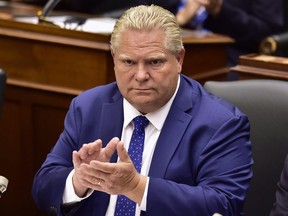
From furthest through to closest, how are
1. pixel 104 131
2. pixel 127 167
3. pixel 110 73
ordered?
pixel 110 73
pixel 104 131
pixel 127 167

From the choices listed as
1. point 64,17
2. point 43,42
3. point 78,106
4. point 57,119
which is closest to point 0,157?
point 57,119

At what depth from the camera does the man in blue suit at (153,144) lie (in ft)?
5.53

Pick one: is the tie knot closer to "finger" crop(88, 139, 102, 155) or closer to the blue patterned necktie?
the blue patterned necktie

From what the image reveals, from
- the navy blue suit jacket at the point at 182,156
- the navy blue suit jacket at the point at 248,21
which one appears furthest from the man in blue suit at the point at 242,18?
the navy blue suit jacket at the point at 182,156

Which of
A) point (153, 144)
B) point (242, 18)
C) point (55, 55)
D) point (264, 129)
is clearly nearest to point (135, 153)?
point (153, 144)

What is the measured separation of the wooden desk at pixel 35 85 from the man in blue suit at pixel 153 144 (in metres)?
0.67

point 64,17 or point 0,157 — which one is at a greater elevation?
point 64,17

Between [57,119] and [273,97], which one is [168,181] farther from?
[57,119]

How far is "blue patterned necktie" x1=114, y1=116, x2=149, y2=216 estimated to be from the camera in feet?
5.84

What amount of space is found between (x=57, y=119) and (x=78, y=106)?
74 centimetres

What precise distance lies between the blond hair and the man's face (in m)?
0.01

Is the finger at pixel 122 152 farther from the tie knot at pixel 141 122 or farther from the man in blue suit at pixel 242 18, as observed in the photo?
the man in blue suit at pixel 242 18

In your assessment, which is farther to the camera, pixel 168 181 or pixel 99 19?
pixel 99 19

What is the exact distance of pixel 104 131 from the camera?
1.87 metres
